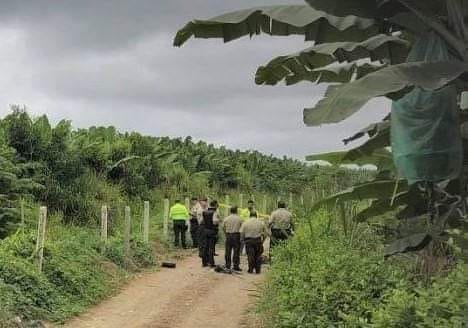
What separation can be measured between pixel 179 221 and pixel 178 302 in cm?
778

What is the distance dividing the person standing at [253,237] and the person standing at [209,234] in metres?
0.93

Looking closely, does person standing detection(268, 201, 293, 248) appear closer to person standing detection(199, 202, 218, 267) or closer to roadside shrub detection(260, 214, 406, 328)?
person standing detection(199, 202, 218, 267)

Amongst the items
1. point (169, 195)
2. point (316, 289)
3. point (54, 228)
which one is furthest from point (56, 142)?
point (316, 289)

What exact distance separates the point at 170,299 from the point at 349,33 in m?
8.15

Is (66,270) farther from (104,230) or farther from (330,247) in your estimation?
(330,247)

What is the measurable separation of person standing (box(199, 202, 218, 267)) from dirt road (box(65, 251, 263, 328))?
2.14ft

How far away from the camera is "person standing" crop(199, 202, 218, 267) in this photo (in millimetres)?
17484

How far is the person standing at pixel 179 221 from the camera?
20781 millimetres

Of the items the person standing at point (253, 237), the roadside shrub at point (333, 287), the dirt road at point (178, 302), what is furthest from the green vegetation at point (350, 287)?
the person standing at point (253, 237)

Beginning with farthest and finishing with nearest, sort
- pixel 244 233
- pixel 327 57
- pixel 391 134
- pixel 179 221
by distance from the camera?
pixel 179 221
pixel 244 233
pixel 327 57
pixel 391 134

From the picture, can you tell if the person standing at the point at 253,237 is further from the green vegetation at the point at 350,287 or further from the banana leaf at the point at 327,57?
the banana leaf at the point at 327,57

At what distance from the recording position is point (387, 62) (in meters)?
6.69

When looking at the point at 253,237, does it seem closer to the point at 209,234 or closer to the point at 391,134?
the point at 209,234

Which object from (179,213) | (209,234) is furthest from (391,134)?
(179,213)
